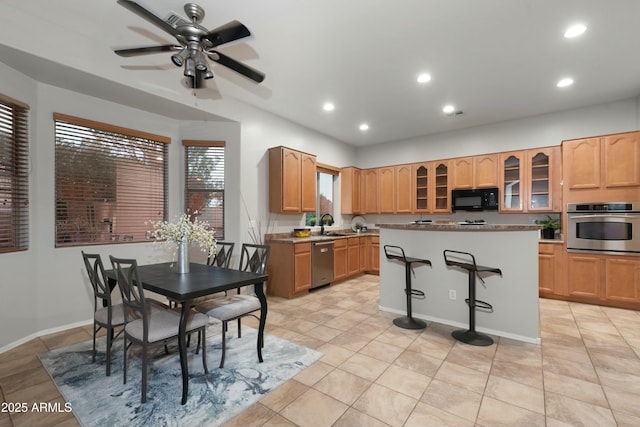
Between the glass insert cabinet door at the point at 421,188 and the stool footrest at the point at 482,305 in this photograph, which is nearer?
the stool footrest at the point at 482,305

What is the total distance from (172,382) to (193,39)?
8.82 ft

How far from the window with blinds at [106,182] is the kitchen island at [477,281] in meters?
3.31

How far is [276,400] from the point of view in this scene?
205cm

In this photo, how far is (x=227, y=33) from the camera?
6.92 feet

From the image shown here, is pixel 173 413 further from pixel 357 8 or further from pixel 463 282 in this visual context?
pixel 357 8

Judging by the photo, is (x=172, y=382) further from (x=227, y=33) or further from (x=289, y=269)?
(x=227, y=33)

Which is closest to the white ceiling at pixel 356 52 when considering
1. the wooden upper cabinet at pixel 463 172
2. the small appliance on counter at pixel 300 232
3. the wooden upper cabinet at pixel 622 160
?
the wooden upper cabinet at pixel 622 160

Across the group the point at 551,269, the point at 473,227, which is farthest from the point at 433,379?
the point at 551,269

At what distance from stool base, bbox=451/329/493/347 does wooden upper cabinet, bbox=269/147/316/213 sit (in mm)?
3051

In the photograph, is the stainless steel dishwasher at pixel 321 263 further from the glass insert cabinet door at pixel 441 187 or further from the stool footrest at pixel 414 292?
the glass insert cabinet door at pixel 441 187

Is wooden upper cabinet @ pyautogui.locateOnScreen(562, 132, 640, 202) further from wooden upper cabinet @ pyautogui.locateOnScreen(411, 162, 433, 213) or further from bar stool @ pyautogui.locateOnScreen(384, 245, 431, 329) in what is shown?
bar stool @ pyautogui.locateOnScreen(384, 245, 431, 329)

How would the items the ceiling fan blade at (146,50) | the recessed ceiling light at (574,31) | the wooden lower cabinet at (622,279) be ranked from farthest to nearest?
the wooden lower cabinet at (622,279)
the recessed ceiling light at (574,31)
the ceiling fan blade at (146,50)

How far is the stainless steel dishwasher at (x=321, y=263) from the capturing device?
4918 mm

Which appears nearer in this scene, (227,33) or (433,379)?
(227,33)
